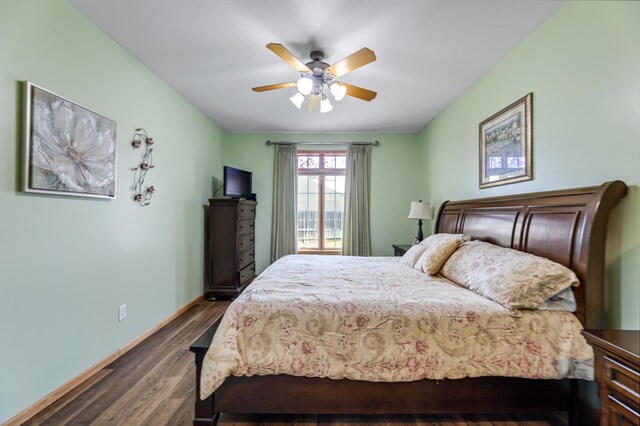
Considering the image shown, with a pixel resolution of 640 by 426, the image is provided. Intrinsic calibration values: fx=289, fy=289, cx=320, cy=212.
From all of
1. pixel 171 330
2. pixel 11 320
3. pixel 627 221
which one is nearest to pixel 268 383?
pixel 11 320

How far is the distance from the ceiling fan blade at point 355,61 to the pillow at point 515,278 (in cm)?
166

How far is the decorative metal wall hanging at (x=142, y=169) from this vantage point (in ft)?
8.80

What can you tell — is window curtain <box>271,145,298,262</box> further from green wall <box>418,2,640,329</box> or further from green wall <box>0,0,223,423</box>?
green wall <box>418,2,640,329</box>

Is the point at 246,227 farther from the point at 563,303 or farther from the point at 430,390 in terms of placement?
the point at 563,303

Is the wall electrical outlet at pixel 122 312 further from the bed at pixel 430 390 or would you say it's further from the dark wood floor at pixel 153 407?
the bed at pixel 430 390

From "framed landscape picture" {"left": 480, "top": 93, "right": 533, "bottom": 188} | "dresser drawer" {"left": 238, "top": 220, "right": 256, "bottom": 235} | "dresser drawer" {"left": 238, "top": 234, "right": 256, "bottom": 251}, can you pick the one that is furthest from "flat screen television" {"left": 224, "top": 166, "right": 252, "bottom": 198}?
"framed landscape picture" {"left": 480, "top": 93, "right": 533, "bottom": 188}

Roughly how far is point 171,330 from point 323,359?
2182 millimetres

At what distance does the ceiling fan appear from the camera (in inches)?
84.7

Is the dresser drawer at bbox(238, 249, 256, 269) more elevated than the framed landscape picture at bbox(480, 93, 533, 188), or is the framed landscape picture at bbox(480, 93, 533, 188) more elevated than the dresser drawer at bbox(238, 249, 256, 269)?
the framed landscape picture at bbox(480, 93, 533, 188)

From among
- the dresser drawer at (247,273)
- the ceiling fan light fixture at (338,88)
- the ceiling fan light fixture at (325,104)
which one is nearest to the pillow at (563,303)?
the ceiling fan light fixture at (338,88)

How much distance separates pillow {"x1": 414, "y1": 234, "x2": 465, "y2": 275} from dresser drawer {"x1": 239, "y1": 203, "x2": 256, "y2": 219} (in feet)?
8.40

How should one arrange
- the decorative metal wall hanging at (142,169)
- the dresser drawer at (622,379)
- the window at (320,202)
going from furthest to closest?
the window at (320,202) → the decorative metal wall hanging at (142,169) → the dresser drawer at (622,379)

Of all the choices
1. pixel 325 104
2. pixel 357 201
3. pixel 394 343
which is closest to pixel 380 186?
pixel 357 201

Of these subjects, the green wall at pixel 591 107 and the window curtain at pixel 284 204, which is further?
the window curtain at pixel 284 204
